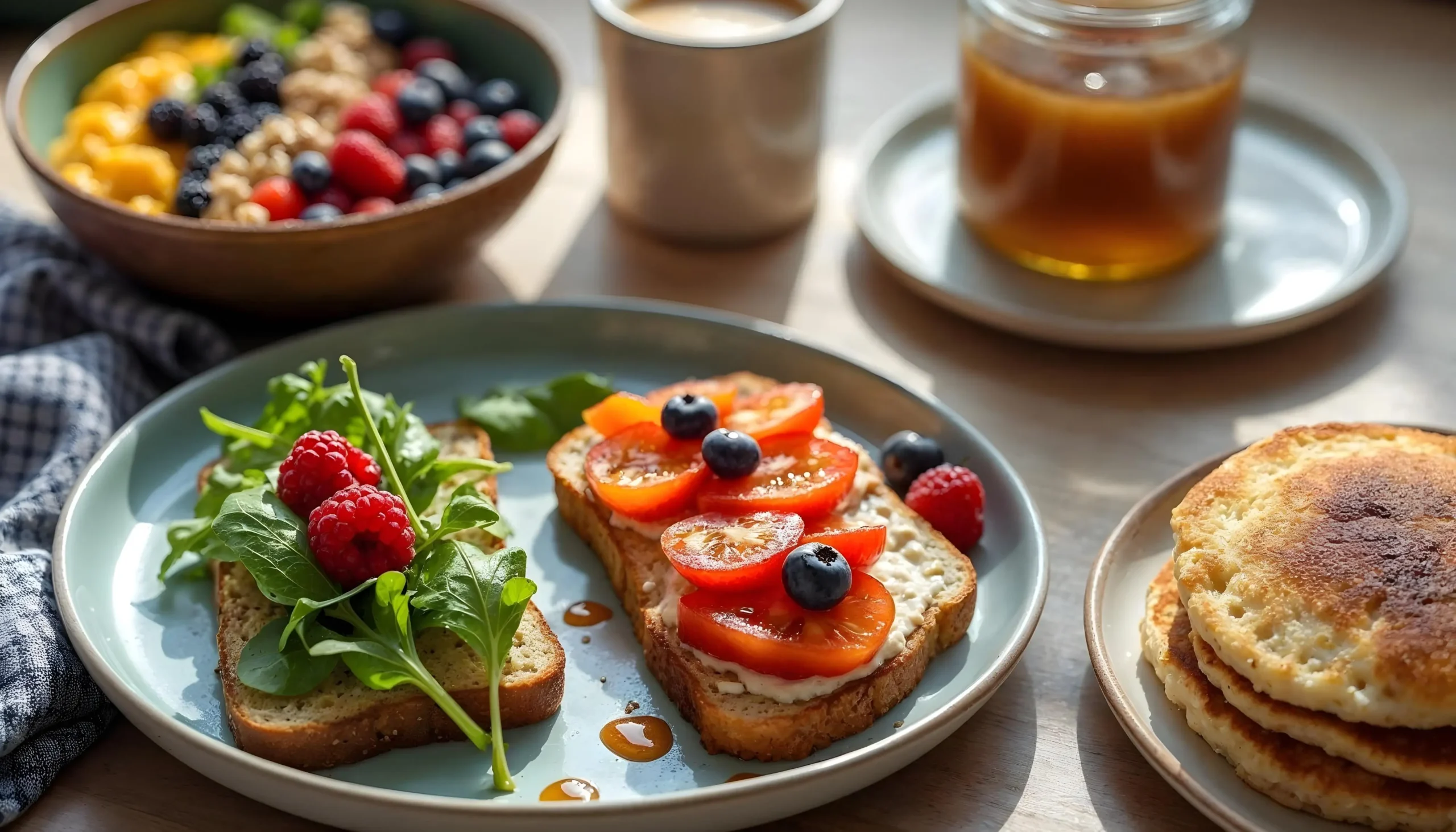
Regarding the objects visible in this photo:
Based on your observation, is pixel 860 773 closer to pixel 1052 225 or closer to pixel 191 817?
pixel 191 817

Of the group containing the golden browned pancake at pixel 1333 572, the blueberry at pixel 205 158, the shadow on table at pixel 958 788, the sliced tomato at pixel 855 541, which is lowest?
the shadow on table at pixel 958 788

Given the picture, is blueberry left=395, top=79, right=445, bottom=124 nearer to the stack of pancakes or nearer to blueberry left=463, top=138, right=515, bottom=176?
blueberry left=463, top=138, right=515, bottom=176

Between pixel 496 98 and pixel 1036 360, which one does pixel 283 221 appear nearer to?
pixel 496 98

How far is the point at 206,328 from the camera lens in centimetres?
260

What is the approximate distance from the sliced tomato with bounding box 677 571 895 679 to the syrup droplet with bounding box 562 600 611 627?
242mm

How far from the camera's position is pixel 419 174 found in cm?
266

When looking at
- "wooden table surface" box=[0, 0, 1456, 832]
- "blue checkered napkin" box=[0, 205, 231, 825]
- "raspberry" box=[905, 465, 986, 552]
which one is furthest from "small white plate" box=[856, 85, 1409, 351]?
"blue checkered napkin" box=[0, 205, 231, 825]

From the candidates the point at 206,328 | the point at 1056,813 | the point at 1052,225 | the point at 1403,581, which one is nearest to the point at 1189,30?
the point at 1052,225

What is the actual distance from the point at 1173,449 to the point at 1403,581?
2.51ft

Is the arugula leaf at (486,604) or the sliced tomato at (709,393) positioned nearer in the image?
the arugula leaf at (486,604)

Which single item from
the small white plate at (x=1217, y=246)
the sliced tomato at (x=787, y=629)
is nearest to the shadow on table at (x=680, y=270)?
the small white plate at (x=1217, y=246)

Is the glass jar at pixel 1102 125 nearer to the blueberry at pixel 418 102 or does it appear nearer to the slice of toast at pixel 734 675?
the slice of toast at pixel 734 675

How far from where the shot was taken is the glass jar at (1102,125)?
2.51m

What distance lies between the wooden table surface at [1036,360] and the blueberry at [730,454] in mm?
497
